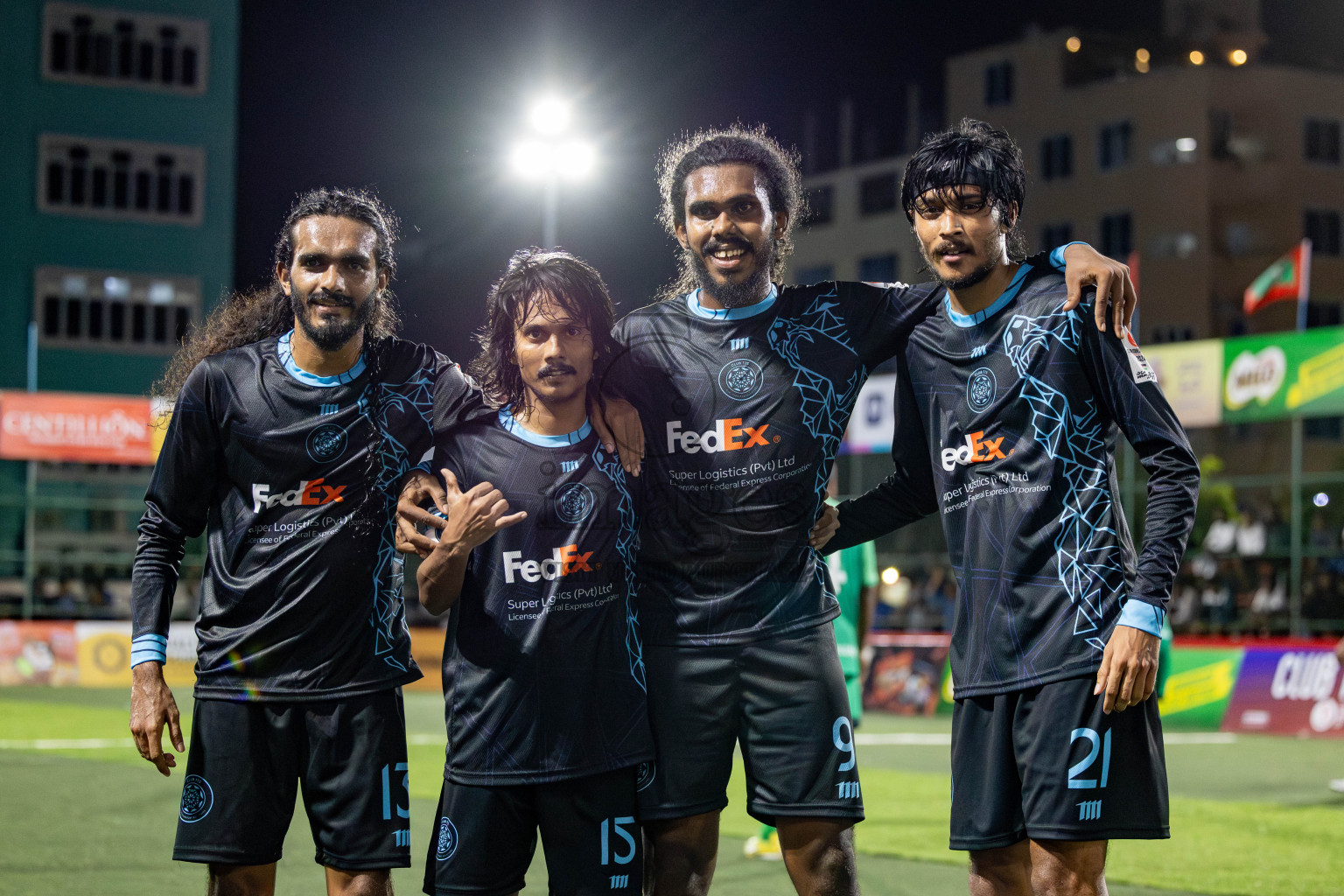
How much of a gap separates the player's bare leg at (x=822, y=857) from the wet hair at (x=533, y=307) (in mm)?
1402

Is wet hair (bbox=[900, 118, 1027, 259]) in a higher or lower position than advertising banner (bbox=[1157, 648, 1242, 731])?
higher

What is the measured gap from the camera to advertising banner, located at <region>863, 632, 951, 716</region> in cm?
2045

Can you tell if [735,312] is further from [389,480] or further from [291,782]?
[291,782]

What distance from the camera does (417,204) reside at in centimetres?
556

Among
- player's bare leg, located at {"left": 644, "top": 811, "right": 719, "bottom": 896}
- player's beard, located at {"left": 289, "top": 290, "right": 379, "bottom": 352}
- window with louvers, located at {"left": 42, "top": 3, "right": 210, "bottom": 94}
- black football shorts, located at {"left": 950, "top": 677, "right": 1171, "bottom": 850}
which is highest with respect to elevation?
window with louvers, located at {"left": 42, "top": 3, "right": 210, "bottom": 94}

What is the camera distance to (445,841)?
4.18 m

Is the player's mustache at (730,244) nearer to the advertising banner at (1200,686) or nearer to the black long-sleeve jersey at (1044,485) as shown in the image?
the black long-sleeve jersey at (1044,485)

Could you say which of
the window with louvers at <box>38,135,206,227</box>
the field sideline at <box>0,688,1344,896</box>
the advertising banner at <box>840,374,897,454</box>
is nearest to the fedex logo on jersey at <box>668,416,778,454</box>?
the field sideline at <box>0,688,1344,896</box>

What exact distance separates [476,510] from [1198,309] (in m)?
50.1

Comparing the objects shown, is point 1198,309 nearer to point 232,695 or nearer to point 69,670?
point 69,670

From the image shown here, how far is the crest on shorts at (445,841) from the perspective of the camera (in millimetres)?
4160

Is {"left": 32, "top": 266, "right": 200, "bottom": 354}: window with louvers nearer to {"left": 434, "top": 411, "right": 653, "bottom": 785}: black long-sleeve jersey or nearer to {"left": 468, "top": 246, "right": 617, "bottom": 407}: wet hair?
{"left": 468, "top": 246, "right": 617, "bottom": 407}: wet hair

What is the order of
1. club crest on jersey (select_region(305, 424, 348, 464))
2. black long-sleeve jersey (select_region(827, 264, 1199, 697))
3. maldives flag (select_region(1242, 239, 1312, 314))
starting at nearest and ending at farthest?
black long-sleeve jersey (select_region(827, 264, 1199, 697)), club crest on jersey (select_region(305, 424, 348, 464)), maldives flag (select_region(1242, 239, 1312, 314))

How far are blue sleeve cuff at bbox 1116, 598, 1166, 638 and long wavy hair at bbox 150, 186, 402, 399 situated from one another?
7.72ft
